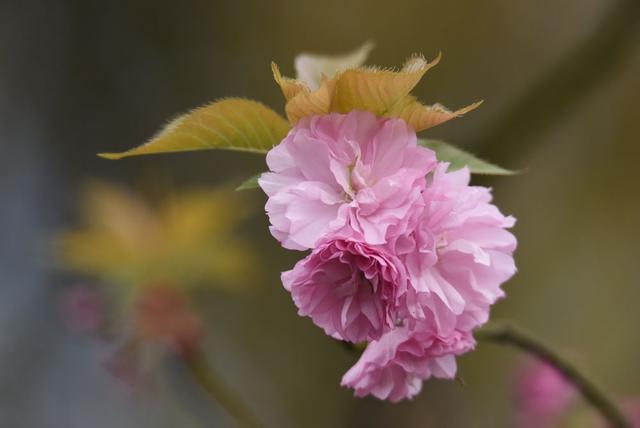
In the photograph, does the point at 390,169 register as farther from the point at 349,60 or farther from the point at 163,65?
the point at 163,65

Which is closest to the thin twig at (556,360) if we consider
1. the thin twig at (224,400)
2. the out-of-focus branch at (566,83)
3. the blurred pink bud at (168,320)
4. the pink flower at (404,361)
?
the pink flower at (404,361)

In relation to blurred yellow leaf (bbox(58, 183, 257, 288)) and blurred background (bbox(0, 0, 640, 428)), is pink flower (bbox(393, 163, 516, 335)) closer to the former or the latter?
blurred yellow leaf (bbox(58, 183, 257, 288))

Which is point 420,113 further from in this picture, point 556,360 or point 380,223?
point 556,360

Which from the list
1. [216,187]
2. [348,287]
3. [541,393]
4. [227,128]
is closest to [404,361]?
[348,287]

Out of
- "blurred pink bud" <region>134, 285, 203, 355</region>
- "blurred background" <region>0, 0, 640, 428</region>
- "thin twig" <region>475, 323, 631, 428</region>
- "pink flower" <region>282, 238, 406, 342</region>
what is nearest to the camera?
"pink flower" <region>282, 238, 406, 342</region>

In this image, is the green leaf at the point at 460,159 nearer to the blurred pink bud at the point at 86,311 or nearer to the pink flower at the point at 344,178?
the pink flower at the point at 344,178

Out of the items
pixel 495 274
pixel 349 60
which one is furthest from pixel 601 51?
pixel 495 274

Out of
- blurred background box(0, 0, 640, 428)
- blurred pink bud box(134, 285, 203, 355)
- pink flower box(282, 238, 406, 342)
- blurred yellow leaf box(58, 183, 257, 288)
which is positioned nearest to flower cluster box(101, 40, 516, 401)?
pink flower box(282, 238, 406, 342)
